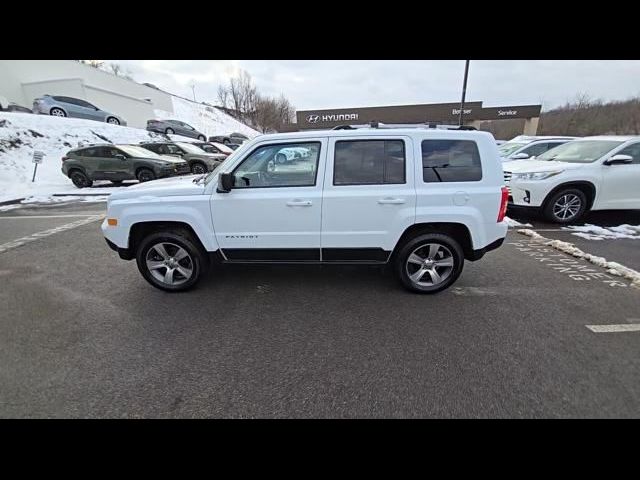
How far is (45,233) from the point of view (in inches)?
245

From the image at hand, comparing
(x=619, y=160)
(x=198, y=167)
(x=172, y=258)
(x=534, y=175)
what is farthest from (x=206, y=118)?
(x=619, y=160)

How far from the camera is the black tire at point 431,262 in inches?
134

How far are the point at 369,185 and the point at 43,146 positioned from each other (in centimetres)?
2007

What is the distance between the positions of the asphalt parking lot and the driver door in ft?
2.16

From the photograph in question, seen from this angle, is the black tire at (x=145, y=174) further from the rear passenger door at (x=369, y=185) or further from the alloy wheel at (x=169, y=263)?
the rear passenger door at (x=369, y=185)

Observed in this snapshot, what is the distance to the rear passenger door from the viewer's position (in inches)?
127

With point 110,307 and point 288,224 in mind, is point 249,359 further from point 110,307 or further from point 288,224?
point 110,307

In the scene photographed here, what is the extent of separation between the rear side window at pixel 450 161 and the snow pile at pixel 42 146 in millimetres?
12119

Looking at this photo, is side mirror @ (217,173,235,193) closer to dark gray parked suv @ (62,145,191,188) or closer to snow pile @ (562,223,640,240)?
snow pile @ (562,223,640,240)

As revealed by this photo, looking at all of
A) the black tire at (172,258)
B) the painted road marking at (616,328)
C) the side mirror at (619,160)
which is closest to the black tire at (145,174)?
the black tire at (172,258)

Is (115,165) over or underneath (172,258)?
over

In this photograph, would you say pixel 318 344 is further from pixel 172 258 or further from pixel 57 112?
pixel 57 112

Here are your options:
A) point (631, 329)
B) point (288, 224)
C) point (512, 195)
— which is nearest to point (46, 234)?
point (288, 224)

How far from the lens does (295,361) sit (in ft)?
8.20
